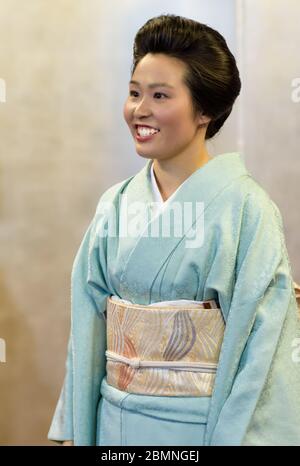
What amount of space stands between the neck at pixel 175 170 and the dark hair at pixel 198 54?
0.10 meters

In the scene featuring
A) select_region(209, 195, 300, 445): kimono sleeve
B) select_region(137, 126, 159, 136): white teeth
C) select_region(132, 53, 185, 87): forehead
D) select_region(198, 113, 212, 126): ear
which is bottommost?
select_region(209, 195, 300, 445): kimono sleeve

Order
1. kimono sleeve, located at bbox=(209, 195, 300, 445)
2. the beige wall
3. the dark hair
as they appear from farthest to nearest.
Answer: the beige wall < the dark hair < kimono sleeve, located at bbox=(209, 195, 300, 445)

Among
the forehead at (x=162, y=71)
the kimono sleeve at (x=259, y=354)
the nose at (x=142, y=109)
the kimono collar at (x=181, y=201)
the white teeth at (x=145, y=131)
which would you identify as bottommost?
the kimono sleeve at (x=259, y=354)

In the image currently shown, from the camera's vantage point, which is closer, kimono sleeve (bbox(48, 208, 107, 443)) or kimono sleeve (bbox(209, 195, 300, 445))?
kimono sleeve (bbox(209, 195, 300, 445))

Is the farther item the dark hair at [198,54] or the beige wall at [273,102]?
the beige wall at [273,102]

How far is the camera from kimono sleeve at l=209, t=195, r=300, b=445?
1.50 meters

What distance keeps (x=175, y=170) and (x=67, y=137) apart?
100cm

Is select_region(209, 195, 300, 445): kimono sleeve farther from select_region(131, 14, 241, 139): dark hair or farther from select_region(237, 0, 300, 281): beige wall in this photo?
select_region(237, 0, 300, 281): beige wall

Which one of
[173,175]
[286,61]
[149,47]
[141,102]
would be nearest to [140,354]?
[173,175]

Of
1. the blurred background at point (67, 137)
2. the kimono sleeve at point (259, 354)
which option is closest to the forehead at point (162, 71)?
the kimono sleeve at point (259, 354)

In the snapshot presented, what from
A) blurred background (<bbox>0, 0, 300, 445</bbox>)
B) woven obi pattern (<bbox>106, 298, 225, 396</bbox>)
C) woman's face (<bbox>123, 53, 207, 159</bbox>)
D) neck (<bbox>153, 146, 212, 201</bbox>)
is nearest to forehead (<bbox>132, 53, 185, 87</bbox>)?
woman's face (<bbox>123, 53, 207, 159</bbox>)

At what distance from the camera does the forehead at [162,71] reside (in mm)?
1600

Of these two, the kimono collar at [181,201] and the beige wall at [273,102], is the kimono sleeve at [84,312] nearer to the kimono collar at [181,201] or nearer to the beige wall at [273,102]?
the kimono collar at [181,201]

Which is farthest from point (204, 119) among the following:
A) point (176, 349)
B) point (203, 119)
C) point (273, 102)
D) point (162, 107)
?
point (273, 102)
